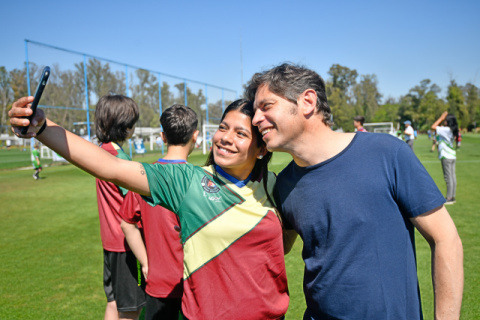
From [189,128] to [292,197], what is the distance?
4.03ft

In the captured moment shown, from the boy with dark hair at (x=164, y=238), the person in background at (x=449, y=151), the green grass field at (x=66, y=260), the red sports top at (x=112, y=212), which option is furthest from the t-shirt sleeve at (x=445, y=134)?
the red sports top at (x=112, y=212)

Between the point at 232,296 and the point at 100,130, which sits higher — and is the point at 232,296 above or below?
below

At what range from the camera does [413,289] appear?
5.68ft

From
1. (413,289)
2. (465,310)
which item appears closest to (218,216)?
(413,289)

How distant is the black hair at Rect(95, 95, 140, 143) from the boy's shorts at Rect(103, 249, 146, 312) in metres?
1.03

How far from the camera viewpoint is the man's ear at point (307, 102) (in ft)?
6.26

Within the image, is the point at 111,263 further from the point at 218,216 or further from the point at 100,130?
the point at 218,216

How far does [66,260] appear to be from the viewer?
6047 mm

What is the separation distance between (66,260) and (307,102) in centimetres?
552

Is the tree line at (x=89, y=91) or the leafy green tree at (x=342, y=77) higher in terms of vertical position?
the leafy green tree at (x=342, y=77)

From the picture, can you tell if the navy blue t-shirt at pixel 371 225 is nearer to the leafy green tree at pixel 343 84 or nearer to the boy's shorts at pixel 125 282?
the boy's shorts at pixel 125 282

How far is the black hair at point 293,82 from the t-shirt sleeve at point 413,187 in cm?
47

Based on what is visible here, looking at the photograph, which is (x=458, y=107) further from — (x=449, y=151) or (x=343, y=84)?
(x=449, y=151)

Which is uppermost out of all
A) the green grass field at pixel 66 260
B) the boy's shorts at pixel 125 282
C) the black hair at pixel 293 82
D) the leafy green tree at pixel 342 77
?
the leafy green tree at pixel 342 77
